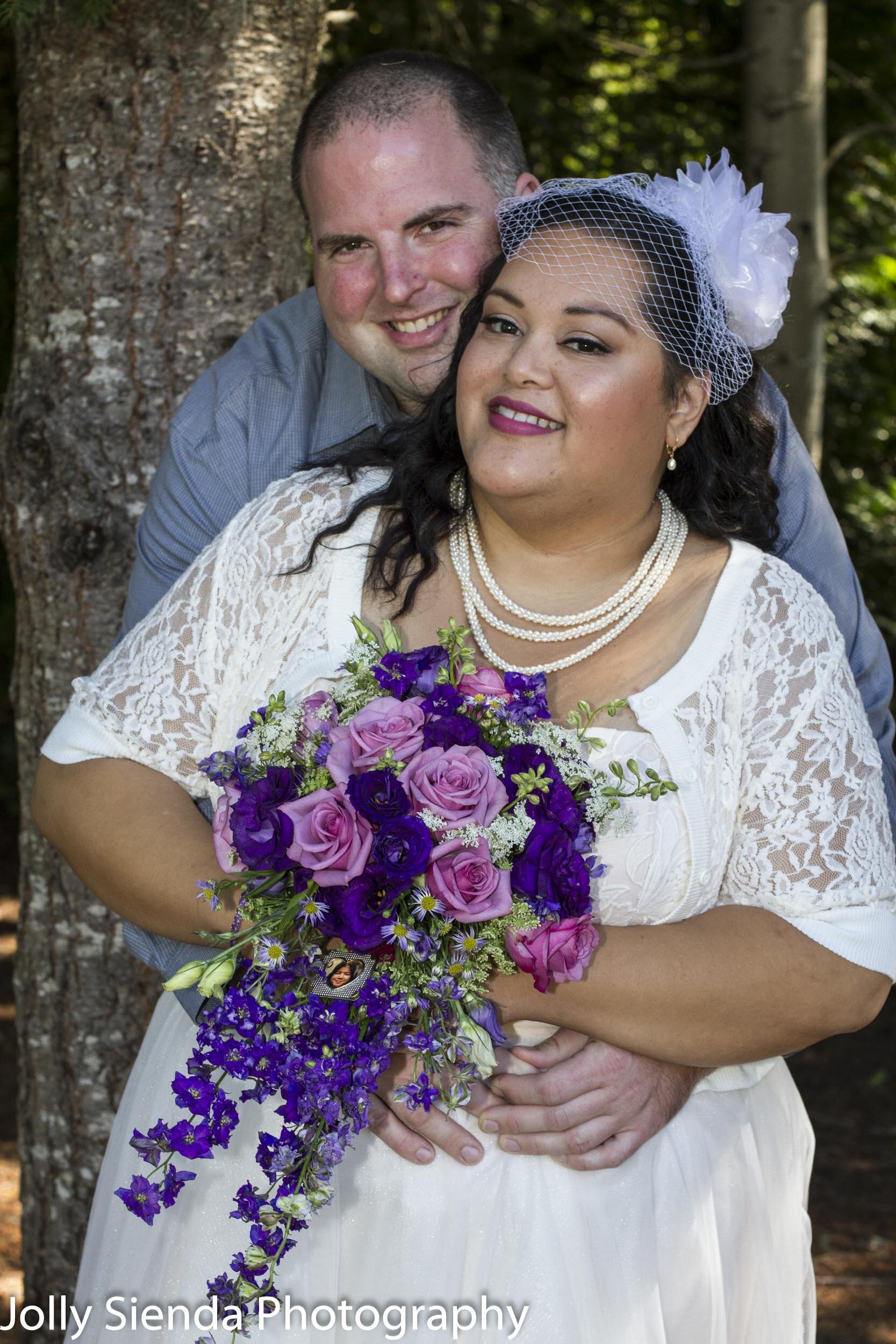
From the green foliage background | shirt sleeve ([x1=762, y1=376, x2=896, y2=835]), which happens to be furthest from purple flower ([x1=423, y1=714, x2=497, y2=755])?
the green foliage background

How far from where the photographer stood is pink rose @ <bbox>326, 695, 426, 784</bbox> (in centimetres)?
209

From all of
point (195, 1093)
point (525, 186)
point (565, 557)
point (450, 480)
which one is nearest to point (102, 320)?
point (525, 186)

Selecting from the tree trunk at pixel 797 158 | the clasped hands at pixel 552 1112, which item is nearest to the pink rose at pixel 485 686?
the clasped hands at pixel 552 1112

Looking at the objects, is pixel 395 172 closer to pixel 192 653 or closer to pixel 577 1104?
pixel 192 653

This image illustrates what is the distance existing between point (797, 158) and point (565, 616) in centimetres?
330

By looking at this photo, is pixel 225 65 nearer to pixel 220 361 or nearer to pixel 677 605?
pixel 220 361

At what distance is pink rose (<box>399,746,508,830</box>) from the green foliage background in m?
5.29

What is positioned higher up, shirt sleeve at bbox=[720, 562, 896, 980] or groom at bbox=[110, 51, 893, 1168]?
groom at bbox=[110, 51, 893, 1168]

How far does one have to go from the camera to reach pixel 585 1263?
2375 mm

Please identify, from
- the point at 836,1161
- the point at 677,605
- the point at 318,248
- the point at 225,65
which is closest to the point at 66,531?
the point at 318,248

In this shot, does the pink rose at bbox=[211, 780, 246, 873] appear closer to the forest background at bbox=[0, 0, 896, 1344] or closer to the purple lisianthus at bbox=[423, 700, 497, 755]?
the purple lisianthus at bbox=[423, 700, 497, 755]

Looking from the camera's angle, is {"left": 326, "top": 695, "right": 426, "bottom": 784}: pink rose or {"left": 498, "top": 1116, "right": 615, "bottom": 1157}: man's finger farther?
{"left": 498, "top": 1116, "right": 615, "bottom": 1157}: man's finger

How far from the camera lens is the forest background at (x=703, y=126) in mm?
6836

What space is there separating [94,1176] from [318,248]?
8.08 feet
